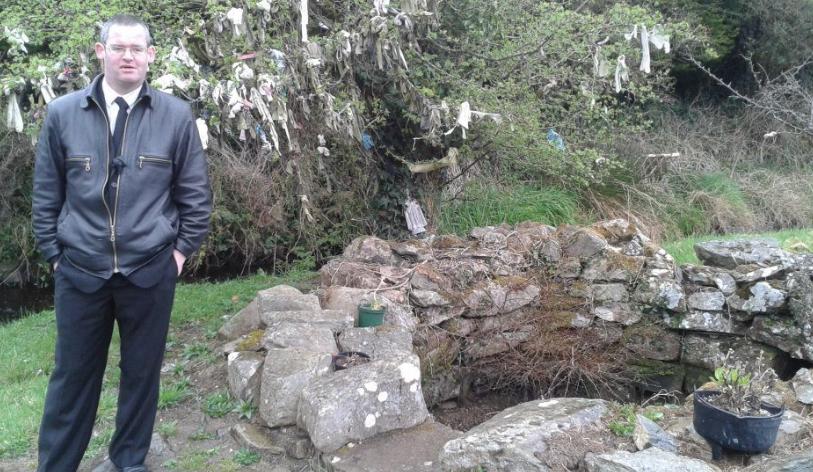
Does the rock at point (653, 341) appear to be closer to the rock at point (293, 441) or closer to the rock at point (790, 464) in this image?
the rock at point (790, 464)

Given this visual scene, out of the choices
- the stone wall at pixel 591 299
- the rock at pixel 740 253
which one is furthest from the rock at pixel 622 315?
the rock at pixel 740 253

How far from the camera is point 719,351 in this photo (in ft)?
20.4

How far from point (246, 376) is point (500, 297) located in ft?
8.87

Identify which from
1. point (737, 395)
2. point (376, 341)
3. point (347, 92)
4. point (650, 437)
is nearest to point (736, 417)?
point (737, 395)

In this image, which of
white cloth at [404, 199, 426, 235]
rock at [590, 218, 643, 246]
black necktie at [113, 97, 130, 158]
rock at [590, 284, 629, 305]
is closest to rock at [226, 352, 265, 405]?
black necktie at [113, 97, 130, 158]

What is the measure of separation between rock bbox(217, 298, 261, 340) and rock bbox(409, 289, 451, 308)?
4.30 feet

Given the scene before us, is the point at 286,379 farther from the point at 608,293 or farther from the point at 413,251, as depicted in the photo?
the point at 608,293

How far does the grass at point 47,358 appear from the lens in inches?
158

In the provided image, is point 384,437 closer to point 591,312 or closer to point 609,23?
point 591,312

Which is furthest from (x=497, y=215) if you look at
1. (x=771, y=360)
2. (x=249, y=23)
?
(x=249, y=23)

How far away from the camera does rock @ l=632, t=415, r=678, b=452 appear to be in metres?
3.31

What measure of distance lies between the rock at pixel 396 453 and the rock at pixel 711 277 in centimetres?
348

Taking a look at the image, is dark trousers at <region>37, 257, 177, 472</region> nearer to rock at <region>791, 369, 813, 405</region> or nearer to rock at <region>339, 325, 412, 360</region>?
rock at <region>339, 325, 412, 360</region>

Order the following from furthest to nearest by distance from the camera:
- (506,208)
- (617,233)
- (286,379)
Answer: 1. (506,208)
2. (617,233)
3. (286,379)
